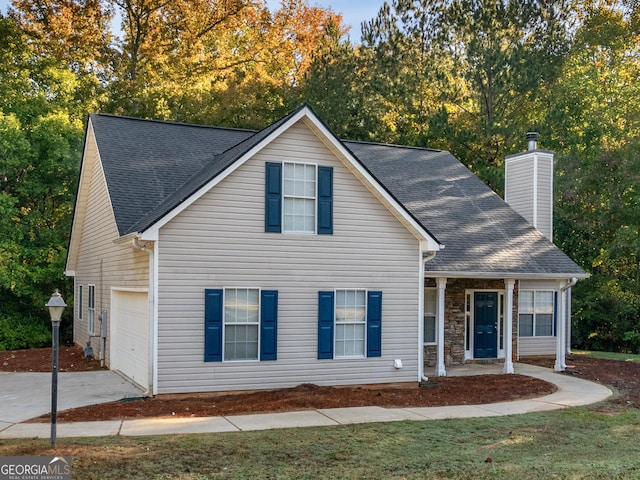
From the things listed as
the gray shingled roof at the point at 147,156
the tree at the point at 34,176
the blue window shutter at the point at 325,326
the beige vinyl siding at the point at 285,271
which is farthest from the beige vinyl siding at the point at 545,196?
the tree at the point at 34,176

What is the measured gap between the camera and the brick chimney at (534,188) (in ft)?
65.4

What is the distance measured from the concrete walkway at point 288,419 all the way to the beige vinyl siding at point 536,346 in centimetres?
560

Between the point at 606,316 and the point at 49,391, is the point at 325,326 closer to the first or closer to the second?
the point at 49,391

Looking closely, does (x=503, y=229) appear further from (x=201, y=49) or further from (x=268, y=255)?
(x=201, y=49)

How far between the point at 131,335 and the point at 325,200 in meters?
5.09

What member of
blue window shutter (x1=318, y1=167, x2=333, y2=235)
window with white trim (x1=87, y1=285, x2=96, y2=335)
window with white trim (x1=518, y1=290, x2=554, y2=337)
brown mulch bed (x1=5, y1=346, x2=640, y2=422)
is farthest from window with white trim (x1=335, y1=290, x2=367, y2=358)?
window with white trim (x1=87, y1=285, x2=96, y2=335)

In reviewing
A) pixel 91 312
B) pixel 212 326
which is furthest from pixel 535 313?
pixel 91 312

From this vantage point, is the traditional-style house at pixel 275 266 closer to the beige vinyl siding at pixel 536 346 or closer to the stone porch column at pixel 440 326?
the stone porch column at pixel 440 326

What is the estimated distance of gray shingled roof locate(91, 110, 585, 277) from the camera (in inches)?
563

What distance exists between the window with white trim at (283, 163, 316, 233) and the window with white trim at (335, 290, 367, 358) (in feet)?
5.29

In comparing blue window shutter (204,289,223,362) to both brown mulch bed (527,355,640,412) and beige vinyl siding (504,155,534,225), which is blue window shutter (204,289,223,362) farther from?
beige vinyl siding (504,155,534,225)

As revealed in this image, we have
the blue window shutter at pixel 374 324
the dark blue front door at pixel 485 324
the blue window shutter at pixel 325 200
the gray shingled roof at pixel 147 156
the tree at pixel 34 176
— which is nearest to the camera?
the blue window shutter at pixel 325 200

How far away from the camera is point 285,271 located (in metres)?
12.9

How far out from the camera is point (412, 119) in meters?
32.2
